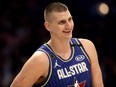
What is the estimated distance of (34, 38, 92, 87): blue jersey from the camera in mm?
4055

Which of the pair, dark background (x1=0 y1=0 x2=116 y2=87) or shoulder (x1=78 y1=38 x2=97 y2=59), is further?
dark background (x1=0 y1=0 x2=116 y2=87)

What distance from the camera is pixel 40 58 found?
13.1 ft

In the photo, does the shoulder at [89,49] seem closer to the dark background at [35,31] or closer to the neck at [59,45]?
the neck at [59,45]

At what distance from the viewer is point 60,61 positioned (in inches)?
163

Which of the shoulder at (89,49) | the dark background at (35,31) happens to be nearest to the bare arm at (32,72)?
the shoulder at (89,49)

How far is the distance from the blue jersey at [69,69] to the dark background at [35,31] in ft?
7.77

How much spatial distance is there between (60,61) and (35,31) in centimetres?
326

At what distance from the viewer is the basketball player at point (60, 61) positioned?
13.0ft

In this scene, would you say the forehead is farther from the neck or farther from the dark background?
the dark background

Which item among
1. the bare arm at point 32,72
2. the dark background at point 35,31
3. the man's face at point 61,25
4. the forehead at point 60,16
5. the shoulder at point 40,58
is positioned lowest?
the dark background at point 35,31

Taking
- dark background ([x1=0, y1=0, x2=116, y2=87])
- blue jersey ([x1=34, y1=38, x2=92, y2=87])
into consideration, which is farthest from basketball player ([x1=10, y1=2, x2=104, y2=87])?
dark background ([x1=0, y1=0, x2=116, y2=87])

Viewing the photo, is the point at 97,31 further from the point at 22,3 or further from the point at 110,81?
the point at 22,3

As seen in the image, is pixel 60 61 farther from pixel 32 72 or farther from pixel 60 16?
pixel 60 16

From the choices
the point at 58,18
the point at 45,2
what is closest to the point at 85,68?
the point at 58,18
